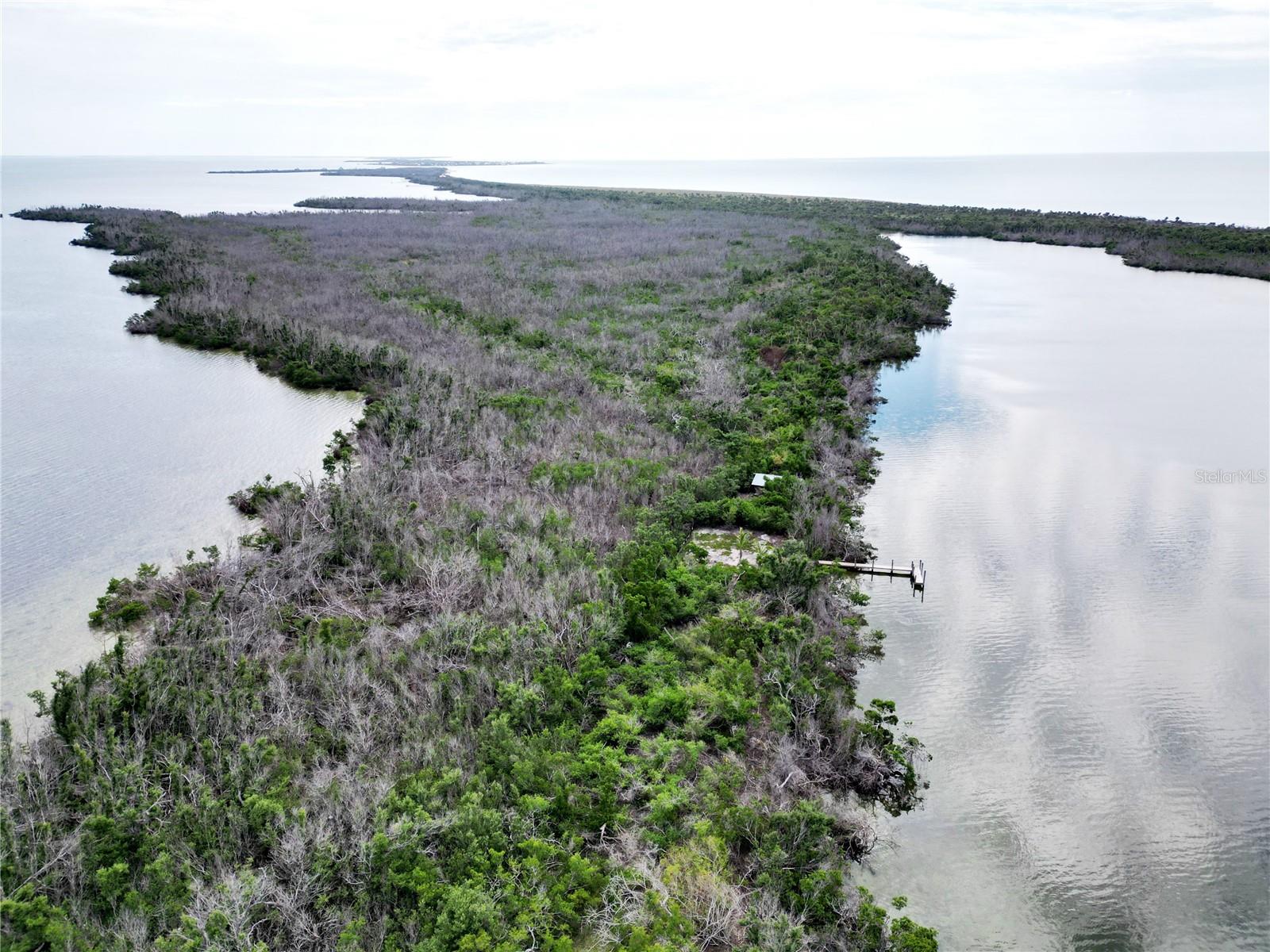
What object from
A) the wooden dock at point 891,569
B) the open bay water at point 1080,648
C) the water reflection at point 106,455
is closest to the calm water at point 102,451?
the water reflection at point 106,455

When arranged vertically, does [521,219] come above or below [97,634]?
above

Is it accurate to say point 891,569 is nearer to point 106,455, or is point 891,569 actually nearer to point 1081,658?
point 1081,658

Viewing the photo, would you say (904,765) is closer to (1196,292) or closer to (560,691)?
(560,691)

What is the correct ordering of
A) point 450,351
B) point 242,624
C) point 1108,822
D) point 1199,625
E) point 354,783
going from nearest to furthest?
point 354,783, point 1108,822, point 242,624, point 1199,625, point 450,351

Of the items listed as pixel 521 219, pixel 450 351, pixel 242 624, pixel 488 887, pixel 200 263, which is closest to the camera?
pixel 488 887

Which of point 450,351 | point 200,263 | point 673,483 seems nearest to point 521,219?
point 200,263

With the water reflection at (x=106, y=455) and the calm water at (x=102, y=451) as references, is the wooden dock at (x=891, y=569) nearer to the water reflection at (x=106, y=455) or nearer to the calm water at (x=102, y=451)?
the water reflection at (x=106, y=455)

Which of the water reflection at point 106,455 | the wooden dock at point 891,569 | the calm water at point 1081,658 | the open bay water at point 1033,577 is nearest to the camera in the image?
the calm water at point 1081,658
